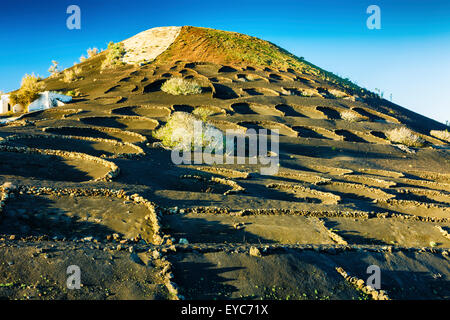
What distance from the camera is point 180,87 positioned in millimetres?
31438

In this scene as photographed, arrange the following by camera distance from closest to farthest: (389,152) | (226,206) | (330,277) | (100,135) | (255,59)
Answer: (330,277) < (226,206) < (100,135) < (389,152) < (255,59)

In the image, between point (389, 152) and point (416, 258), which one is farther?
point (389, 152)

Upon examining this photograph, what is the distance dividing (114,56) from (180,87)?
23.7 metres

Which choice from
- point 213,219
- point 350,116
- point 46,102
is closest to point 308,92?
point 350,116

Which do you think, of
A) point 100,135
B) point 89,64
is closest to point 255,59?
point 89,64

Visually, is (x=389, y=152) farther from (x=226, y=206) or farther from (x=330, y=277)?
(x=330, y=277)

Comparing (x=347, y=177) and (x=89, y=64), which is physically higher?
(x=89, y=64)

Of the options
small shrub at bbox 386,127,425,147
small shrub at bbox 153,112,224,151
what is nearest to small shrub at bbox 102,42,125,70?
small shrub at bbox 153,112,224,151

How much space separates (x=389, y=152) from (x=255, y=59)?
99.5ft

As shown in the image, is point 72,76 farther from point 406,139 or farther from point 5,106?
point 406,139

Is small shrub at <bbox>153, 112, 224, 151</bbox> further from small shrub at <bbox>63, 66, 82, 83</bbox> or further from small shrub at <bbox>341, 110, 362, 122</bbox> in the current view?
small shrub at <bbox>63, 66, 82, 83</bbox>

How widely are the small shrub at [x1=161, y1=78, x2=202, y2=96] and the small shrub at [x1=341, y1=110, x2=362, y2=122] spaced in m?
14.8
